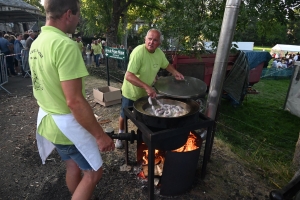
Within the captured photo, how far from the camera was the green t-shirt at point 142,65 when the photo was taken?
2.95 metres

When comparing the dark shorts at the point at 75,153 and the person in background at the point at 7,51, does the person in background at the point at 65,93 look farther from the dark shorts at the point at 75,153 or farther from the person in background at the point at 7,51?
the person in background at the point at 7,51

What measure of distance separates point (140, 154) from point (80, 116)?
1712mm

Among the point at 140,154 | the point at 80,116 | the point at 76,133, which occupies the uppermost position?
the point at 80,116

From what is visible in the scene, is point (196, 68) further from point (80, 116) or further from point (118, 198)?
point (80, 116)

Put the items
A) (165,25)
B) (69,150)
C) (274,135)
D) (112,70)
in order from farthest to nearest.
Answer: (112,70)
(274,135)
(165,25)
(69,150)

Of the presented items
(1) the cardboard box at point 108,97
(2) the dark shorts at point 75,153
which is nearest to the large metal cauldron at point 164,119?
(2) the dark shorts at point 75,153

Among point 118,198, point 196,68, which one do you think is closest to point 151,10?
point 196,68

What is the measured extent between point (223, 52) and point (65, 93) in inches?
77.9

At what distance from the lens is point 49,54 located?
57.7 inches

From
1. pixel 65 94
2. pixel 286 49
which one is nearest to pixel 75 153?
pixel 65 94

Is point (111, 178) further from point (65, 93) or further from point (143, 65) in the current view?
point (65, 93)

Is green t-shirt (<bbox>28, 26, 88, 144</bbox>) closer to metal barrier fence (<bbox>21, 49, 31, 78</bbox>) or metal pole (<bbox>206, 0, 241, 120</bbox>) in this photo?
metal pole (<bbox>206, 0, 241, 120</bbox>)

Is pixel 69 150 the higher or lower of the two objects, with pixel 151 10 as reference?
lower

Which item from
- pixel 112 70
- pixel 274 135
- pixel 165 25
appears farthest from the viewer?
pixel 112 70
